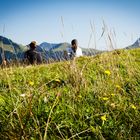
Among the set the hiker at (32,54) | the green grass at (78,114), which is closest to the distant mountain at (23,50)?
the green grass at (78,114)

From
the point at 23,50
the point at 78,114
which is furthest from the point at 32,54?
the point at 78,114

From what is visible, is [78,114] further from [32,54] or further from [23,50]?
[32,54]

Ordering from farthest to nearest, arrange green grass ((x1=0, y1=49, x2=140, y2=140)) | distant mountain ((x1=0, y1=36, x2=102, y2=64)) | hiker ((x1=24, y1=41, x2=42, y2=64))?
1. hiker ((x1=24, y1=41, x2=42, y2=64))
2. distant mountain ((x1=0, y1=36, x2=102, y2=64))
3. green grass ((x1=0, y1=49, x2=140, y2=140))

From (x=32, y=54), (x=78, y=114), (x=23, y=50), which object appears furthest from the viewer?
(x=32, y=54)

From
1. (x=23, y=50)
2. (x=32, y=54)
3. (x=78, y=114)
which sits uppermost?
(x=23, y=50)

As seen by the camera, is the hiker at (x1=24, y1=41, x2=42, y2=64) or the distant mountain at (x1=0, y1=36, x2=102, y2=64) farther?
the hiker at (x1=24, y1=41, x2=42, y2=64)

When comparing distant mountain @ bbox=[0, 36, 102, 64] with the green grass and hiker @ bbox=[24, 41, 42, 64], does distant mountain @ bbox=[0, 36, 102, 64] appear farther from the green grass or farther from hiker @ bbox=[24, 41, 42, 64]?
hiker @ bbox=[24, 41, 42, 64]

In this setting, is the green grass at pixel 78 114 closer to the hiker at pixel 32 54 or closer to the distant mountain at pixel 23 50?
the distant mountain at pixel 23 50

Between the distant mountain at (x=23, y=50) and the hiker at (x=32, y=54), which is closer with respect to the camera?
the distant mountain at (x=23, y=50)

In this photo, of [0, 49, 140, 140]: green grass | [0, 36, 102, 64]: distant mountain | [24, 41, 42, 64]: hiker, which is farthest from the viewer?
[24, 41, 42, 64]: hiker

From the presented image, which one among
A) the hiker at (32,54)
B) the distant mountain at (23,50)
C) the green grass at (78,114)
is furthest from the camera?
the hiker at (32,54)

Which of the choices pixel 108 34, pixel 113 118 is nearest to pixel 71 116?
pixel 113 118

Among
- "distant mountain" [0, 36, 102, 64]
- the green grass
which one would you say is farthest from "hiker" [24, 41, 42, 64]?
the green grass

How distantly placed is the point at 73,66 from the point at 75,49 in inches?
276
